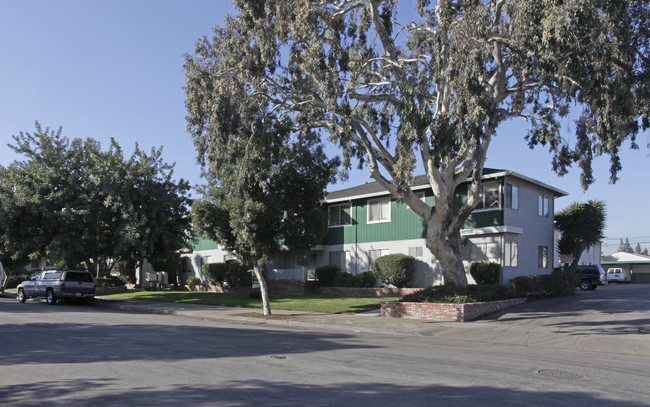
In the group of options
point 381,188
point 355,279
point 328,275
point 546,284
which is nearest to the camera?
point 546,284

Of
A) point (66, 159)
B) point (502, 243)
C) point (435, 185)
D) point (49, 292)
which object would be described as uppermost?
point (66, 159)

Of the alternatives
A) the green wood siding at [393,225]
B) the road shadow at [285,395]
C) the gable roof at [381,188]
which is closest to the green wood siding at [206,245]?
the gable roof at [381,188]

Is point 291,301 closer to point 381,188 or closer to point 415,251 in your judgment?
point 415,251

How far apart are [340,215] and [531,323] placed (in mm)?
16935

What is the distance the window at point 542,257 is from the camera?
28189 mm

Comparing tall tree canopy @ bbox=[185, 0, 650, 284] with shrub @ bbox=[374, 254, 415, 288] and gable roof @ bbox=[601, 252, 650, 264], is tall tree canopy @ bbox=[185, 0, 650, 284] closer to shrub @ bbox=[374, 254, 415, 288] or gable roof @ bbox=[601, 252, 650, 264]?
shrub @ bbox=[374, 254, 415, 288]

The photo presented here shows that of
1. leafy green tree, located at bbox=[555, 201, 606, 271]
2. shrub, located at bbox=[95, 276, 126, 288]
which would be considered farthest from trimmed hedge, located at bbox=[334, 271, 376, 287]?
shrub, located at bbox=[95, 276, 126, 288]

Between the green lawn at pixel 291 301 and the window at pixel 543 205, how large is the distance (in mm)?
9974

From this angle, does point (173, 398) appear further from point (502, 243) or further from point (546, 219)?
point (546, 219)

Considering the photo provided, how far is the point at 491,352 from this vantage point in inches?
465

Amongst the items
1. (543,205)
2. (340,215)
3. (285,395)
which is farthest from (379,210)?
(285,395)

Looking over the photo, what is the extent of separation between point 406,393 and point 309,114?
13.7 meters

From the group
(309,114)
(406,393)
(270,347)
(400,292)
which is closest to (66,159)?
(309,114)

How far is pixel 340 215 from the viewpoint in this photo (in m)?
32.8
